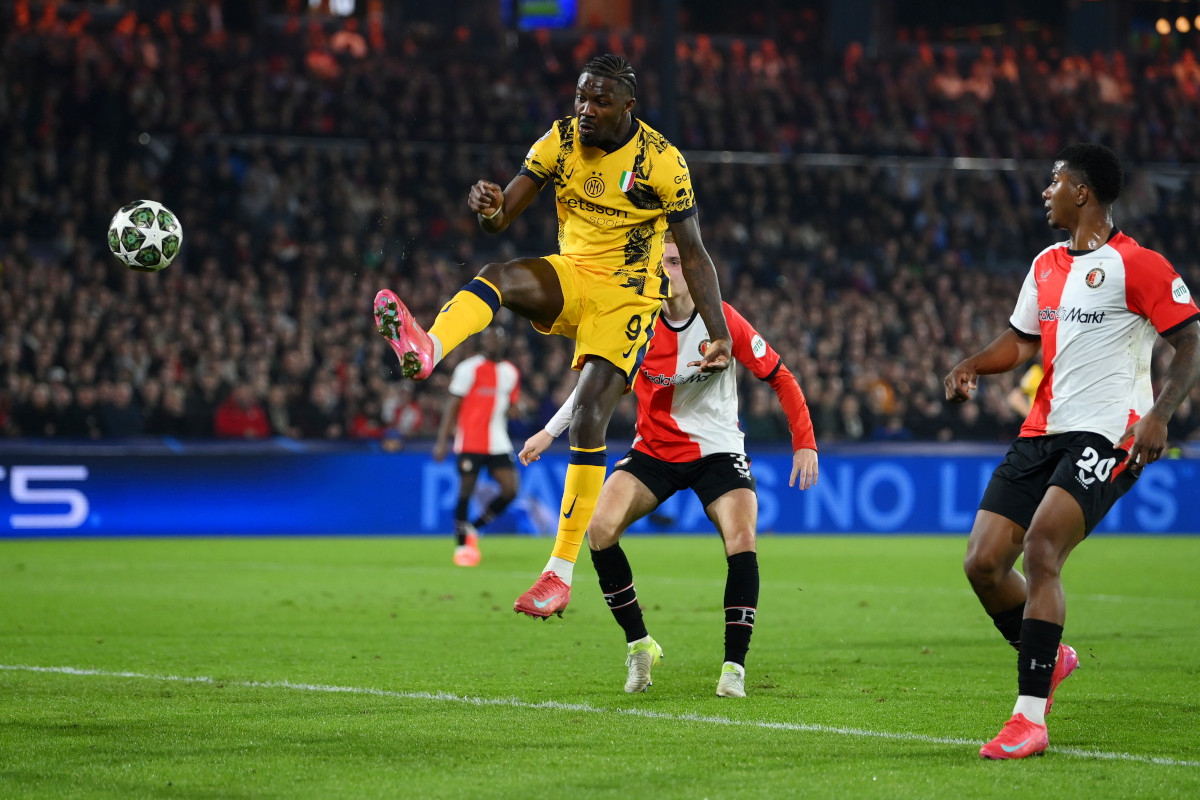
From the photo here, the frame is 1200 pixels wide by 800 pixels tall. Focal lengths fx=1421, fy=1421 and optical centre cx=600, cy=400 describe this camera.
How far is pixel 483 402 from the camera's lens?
48.2 ft

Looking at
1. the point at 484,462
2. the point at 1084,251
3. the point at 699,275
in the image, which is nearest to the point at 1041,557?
the point at 1084,251

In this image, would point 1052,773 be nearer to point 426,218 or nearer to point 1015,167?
point 426,218

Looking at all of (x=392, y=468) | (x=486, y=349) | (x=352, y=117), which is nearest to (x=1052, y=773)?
(x=486, y=349)

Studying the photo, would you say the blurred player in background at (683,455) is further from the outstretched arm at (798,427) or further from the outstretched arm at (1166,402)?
the outstretched arm at (1166,402)

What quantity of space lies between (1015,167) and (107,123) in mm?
16344

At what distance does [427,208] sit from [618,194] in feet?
56.9

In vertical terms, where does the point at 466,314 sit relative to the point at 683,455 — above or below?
above

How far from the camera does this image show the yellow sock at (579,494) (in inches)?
249

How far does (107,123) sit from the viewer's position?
854 inches

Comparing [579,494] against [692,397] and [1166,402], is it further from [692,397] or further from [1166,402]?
[1166,402]

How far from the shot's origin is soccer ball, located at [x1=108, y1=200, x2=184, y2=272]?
6.84 metres

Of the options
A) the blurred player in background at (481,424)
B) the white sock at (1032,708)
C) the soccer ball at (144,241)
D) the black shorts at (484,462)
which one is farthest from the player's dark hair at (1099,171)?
the black shorts at (484,462)

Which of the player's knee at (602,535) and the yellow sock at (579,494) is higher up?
the yellow sock at (579,494)

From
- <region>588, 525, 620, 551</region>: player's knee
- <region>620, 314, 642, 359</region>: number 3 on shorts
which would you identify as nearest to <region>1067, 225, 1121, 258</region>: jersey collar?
<region>620, 314, 642, 359</region>: number 3 on shorts
